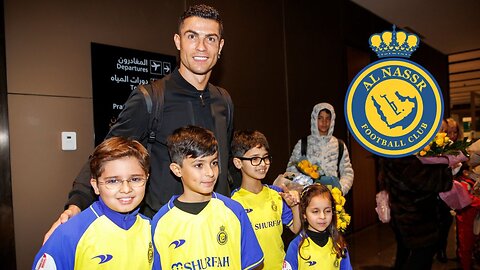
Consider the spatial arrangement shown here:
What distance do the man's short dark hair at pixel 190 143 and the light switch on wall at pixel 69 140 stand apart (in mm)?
1437

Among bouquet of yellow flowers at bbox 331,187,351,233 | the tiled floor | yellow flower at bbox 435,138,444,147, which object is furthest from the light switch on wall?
the tiled floor

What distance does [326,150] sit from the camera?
3.69m

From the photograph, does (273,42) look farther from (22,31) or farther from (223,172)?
(223,172)

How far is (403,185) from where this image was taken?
9.42 feet

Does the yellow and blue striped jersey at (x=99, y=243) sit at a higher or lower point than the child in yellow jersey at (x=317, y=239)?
higher

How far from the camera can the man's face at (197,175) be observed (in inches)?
60.1

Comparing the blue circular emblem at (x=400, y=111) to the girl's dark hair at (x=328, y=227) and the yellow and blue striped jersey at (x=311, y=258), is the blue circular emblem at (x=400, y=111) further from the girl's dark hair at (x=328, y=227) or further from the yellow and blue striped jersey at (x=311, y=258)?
Result: the yellow and blue striped jersey at (x=311, y=258)

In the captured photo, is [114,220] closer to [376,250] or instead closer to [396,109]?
[396,109]

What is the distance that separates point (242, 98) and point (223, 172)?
98.5 inches

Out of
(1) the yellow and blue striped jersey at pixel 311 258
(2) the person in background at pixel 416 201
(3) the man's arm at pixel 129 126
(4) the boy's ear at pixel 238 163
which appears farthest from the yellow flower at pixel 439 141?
(3) the man's arm at pixel 129 126

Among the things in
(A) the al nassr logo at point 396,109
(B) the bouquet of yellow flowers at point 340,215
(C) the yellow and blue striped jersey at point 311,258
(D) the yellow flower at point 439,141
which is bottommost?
(C) the yellow and blue striped jersey at point 311,258

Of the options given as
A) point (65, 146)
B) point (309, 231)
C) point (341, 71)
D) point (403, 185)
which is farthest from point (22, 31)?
point (341, 71)

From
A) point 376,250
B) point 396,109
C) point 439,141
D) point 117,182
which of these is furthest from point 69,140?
point 376,250

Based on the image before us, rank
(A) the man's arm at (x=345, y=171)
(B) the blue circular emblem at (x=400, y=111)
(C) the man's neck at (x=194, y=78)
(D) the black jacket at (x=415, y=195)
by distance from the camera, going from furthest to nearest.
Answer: (A) the man's arm at (x=345, y=171)
(D) the black jacket at (x=415, y=195)
(B) the blue circular emblem at (x=400, y=111)
(C) the man's neck at (x=194, y=78)
